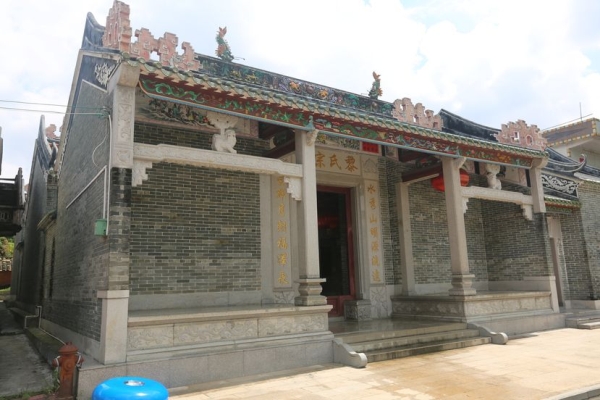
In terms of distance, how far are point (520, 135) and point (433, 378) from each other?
6.68m

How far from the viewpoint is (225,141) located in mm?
6621

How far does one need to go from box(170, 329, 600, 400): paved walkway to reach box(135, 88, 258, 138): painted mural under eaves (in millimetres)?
3917

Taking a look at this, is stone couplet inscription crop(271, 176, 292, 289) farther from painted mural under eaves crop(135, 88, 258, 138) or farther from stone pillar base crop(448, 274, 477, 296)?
stone pillar base crop(448, 274, 477, 296)

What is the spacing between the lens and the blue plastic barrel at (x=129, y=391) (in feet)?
12.0

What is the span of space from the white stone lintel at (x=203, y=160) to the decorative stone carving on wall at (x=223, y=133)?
0.18 metres

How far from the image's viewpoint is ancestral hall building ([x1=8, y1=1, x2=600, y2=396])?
575 centimetres

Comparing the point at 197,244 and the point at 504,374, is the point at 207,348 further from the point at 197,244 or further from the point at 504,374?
the point at 504,374

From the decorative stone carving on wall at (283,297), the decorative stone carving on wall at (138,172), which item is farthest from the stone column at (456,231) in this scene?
the decorative stone carving on wall at (138,172)

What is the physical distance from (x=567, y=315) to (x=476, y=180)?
3.79 meters

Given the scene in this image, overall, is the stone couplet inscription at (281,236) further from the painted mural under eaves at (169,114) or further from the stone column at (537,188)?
the stone column at (537,188)

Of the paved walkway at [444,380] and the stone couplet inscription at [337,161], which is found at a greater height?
the stone couplet inscription at [337,161]

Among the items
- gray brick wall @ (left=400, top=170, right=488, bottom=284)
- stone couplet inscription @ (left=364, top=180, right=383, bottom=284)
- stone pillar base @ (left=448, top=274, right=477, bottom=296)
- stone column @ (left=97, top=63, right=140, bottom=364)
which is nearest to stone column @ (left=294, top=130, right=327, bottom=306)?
stone column @ (left=97, top=63, right=140, bottom=364)

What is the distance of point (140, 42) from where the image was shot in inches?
240

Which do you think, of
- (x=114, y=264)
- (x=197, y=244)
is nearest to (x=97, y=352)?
(x=114, y=264)
